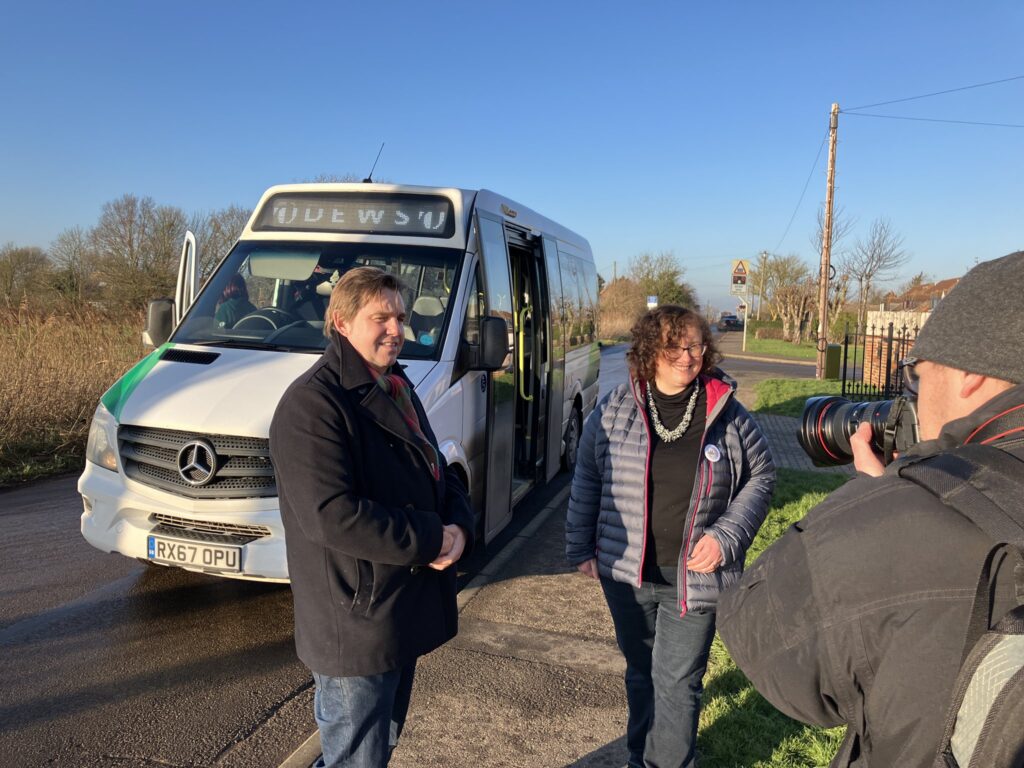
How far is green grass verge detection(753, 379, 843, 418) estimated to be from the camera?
14836mm

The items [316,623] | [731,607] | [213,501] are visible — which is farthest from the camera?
[213,501]

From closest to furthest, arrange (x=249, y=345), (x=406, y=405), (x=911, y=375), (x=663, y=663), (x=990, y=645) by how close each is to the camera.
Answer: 1. (x=990, y=645)
2. (x=911, y=375)
3. (x=406, y=405)
4. (x=663, y=663)
5. (x=249, y=345)

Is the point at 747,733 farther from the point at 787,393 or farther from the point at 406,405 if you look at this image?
the point at 787,393

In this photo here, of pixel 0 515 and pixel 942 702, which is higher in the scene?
pixel 942 702

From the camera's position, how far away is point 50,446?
9078mm

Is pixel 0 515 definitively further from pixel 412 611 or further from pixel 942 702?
pixel 942 702

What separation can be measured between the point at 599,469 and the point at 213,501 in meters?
2.29

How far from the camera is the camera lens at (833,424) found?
1956 millimetres

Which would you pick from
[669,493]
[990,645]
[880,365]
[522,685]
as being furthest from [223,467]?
[880,365]

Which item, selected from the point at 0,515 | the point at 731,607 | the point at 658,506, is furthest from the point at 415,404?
the point at 0,515

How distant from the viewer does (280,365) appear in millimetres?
4566

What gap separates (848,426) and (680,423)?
0.83 m

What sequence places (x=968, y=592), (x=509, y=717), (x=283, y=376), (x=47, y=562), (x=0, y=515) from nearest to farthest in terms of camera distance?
1. (x=968, y=592)
2. (x=509, y=717)
3. (x=283, y=376)
4. (x=47, y=562)
5. (x=0, y=515)

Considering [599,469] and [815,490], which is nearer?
Result: [599,469]
